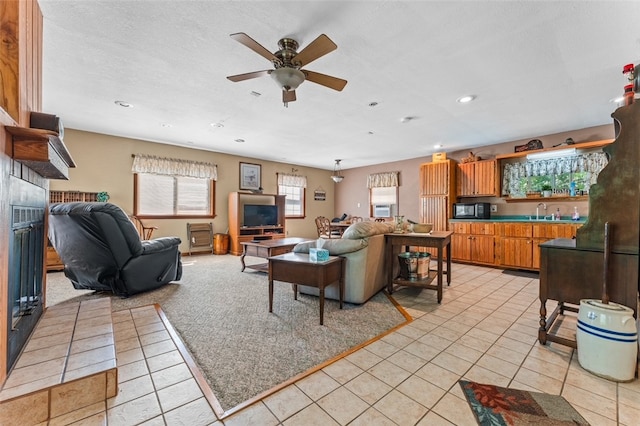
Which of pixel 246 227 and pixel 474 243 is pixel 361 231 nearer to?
pixel 474 243

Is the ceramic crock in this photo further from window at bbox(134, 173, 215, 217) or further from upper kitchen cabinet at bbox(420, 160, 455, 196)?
window at bbox(134, 173, 215, 217)

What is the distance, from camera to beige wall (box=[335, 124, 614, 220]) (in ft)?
15.7

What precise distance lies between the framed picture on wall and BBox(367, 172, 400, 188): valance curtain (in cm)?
327

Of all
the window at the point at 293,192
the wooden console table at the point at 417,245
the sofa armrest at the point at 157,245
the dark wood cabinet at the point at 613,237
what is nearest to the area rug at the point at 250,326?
the wooden console table at the point at 417,245

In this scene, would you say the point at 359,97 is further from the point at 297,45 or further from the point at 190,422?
the point at 190,422

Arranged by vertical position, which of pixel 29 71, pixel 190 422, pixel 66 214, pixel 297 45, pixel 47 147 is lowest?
pixel 190 422

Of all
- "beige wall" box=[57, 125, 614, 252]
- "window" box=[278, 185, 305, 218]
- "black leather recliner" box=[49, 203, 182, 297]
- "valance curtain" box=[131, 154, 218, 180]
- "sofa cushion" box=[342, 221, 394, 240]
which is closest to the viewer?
"black leather recliner" box=[49, 203, 182, 297]

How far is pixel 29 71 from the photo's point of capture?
5.59 ft

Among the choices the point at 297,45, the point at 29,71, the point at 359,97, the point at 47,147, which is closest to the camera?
the point at 47,147

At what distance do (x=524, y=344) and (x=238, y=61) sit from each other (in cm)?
358

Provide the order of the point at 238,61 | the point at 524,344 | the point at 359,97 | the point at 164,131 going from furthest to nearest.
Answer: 1. the point at 164,131
2. the point at 359,97
3. the point at 238,61
4. the point at 524,344

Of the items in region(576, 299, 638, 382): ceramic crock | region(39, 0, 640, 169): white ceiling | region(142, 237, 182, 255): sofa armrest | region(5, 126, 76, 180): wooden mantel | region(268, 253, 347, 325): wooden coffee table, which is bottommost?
region(576, 299, 638, 382): ceramic crock

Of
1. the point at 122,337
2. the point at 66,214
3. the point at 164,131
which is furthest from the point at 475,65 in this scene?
the point at 164,131

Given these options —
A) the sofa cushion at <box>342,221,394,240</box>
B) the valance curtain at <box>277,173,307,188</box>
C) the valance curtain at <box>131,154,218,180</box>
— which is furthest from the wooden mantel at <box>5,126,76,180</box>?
the valance curtain at <box>277,173,307,188</box>
